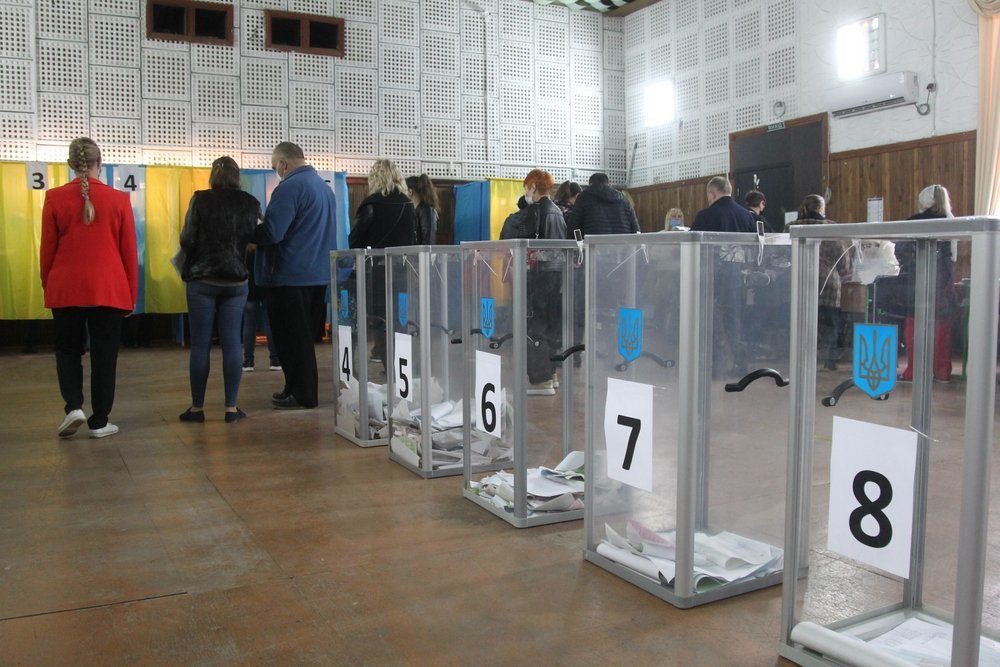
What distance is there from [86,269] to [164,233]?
5.13 m

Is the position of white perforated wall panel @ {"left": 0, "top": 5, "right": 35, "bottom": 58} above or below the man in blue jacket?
above

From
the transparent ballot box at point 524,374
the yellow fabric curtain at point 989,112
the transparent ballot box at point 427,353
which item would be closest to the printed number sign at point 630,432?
the transparent ballot box at point 524,374

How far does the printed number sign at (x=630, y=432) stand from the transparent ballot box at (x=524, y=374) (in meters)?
0.41

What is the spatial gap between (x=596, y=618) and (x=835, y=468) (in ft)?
2.32

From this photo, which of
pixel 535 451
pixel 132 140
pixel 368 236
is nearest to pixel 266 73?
pixel 132 140

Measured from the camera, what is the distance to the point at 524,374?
275 cm

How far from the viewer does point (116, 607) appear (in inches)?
86.3

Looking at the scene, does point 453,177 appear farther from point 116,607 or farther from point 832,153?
point 116,607

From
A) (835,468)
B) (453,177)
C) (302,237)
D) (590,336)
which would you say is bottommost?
(835,468)

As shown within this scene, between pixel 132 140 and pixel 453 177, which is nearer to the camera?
pixel 132 140


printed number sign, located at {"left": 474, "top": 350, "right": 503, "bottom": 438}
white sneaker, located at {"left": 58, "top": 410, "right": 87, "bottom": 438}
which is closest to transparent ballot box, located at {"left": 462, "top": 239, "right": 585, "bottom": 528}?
printed number sign, located at {"left": 474, "top": 350, "right": 503, "bottom": 438}

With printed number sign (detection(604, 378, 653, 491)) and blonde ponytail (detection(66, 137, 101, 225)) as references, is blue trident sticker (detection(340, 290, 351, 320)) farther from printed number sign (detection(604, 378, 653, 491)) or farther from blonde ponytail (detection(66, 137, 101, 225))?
printed number sign (detection(604, 378, 653, 491))

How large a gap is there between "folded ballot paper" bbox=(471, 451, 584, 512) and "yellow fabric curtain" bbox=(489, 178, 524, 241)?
715 centimetres

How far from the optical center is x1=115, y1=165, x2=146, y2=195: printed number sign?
343 inches
